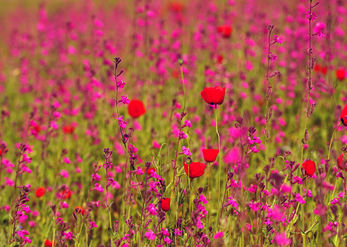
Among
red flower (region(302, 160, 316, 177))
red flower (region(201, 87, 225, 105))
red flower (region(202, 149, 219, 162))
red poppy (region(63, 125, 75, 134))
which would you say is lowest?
red poppy (region(63, 125, 75, 134))

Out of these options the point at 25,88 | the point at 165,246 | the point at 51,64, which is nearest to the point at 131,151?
the point at 165,246

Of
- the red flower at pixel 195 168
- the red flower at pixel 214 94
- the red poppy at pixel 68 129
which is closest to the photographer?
the red flower at pixel 195 168

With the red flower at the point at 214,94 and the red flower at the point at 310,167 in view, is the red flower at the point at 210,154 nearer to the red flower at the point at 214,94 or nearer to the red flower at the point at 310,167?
the red flower at the point at 214,94

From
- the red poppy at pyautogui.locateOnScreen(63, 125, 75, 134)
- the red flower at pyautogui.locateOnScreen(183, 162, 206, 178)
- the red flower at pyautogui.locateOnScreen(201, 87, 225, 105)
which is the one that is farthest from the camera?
the red poppy at pyautogui.locateOnScreen(63, 125, 75, 134)

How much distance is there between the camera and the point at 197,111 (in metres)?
4.90

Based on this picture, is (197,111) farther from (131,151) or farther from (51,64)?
(51,64)

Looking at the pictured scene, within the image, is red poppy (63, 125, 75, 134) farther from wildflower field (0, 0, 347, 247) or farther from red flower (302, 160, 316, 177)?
red flower (302, 160, 316, 177)

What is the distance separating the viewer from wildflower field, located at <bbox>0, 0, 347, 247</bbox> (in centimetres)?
223

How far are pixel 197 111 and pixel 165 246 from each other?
2701 millimetres

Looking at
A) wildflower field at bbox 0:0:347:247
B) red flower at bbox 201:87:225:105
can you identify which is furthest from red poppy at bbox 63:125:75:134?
red flower at bbox 201:87:225:105

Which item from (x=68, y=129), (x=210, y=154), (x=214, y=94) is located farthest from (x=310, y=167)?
(x=68, y=129)

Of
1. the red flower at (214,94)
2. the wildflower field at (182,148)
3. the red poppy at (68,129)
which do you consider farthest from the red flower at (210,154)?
the red poppy at (68,129)

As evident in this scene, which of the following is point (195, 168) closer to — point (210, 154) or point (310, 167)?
point (210, 154)

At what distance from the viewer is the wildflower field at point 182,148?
2234 mm
